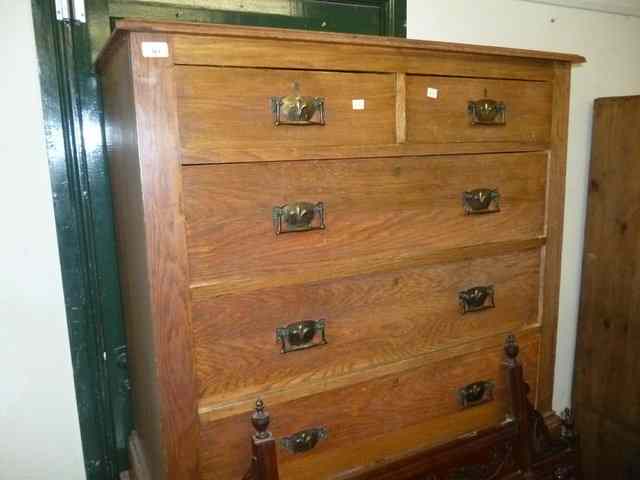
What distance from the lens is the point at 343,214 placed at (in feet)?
3.64

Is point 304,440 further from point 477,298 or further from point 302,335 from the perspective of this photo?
point 477,298

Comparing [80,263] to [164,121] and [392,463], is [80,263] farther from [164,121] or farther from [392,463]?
[392,463]

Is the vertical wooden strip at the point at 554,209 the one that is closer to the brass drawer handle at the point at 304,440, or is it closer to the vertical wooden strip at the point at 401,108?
the vertical wooden strip at the point at 401,108

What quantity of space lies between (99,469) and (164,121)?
1116mm

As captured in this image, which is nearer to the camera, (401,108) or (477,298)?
(401,108)

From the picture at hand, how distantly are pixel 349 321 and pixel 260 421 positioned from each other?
296mm

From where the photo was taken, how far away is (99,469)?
1.49 metres

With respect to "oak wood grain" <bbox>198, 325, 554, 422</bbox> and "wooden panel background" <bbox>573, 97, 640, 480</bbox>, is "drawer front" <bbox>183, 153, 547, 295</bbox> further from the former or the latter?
"wooden panel background" <bbox>573, 97, 640, 480</bbox>

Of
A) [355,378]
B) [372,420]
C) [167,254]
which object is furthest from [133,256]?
[372,420]

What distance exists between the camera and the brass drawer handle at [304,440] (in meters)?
1.12

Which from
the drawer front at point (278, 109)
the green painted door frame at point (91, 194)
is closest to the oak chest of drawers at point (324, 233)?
the drawer front at point (278, 109)

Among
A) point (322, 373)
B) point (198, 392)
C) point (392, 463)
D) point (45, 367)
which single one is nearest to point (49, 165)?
point (45, 367)

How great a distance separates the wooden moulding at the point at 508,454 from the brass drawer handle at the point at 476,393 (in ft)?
0.19

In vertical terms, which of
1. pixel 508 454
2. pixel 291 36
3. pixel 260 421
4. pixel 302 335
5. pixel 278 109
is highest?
pixel 291 36
